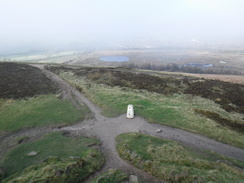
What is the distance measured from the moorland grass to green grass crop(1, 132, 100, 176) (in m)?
8.48

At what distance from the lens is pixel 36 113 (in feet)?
84.9

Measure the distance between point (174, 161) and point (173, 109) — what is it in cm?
1393

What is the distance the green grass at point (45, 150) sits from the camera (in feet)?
50.9

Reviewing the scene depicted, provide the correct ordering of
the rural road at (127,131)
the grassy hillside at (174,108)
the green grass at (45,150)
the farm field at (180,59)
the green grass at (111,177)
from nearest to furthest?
1. the green grass at (111,177)
2. the green grass at (45,150)
3. the rural road at (127,131)
4. the grassy hillside at (174,108)
5. the farm field at (180,59)

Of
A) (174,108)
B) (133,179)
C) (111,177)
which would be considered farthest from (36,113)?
(174,108)

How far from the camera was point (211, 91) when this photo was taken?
39.7 meters

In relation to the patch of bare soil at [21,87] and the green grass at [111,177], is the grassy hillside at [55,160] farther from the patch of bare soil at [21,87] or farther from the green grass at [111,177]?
the patch of bare soil at [21,87]

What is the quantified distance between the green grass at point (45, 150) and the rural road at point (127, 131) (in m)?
1.90

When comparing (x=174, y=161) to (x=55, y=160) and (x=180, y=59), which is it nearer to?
(x=55, y=160)

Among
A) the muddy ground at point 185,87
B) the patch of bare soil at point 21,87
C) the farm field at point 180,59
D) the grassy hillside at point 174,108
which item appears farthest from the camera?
the farm field at point 180,59

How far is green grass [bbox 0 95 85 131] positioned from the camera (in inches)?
906

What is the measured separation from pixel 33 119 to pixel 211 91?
38248 millimetres

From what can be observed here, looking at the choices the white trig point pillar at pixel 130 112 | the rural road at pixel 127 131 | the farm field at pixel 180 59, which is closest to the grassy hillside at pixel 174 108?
the rural road at pixel 127 131

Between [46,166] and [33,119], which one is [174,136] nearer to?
[46,166]
